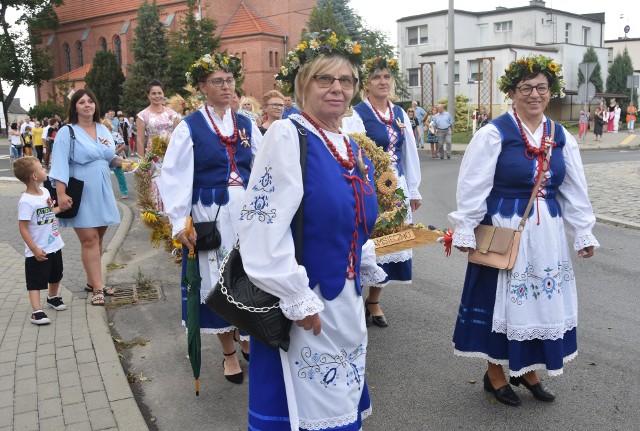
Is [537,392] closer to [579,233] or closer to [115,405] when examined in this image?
[579,233]

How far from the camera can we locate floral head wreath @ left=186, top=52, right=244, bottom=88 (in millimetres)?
4723

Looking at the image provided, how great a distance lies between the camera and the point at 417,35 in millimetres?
55250

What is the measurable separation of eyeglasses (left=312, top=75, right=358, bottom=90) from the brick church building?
43.2 metres

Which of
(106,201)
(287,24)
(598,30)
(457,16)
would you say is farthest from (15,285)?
(598,30)

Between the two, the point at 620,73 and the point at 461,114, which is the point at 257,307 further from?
the point at 620,73

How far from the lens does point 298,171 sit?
2.69 m

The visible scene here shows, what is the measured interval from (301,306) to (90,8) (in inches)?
2606

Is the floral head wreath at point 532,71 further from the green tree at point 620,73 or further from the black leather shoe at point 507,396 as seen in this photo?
the green tree at point 620,73

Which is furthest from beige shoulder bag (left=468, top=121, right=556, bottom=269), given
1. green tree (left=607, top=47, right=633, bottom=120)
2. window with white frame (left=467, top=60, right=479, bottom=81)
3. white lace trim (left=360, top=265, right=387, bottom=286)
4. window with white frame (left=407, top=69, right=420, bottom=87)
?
green tree (left=607, top=47, right=633, bottom=120)

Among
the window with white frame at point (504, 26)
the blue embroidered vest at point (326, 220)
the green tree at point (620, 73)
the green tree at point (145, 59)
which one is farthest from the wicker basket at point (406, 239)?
the green tree at point (620, 73)

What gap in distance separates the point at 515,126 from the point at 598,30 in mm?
61328

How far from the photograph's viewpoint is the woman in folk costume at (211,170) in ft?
14.3

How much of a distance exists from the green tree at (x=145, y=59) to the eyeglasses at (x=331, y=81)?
43698 mm

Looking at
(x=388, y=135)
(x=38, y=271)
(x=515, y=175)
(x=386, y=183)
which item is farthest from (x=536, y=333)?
(x=38, y=271)
